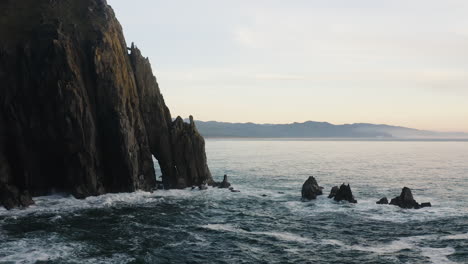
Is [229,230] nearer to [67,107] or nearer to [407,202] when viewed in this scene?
[407,202]

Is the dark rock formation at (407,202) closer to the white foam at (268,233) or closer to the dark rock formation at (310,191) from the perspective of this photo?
the dark rock formation at (310,191)

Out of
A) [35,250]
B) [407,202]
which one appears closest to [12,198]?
[35,250]

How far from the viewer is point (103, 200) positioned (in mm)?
63844

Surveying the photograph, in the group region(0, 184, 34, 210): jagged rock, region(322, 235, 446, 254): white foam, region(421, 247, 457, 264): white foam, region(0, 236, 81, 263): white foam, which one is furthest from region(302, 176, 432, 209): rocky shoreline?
region(0, 184, 34, 210): jagged rock

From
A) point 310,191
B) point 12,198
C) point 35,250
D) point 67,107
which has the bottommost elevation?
point 35,250

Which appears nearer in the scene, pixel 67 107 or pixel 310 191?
pixel 67 107

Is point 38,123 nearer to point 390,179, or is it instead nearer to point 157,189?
point 157,189

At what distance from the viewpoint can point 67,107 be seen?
211 feet

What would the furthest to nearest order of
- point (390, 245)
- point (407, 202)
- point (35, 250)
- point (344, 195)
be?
point (344, 195) < point (407, 202) < point (390, 245) < point (35, 250)

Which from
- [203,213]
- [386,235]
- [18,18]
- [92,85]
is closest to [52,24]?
[18,18]

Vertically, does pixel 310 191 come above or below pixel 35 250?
above

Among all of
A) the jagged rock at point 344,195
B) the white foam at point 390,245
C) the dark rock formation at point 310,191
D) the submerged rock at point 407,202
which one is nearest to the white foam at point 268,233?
the white foam at point 390,245

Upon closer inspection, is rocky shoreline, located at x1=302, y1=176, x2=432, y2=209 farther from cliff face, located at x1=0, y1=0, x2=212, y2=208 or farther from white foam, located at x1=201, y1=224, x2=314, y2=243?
cliff face, located at x1=0, y1=0, x2=212, y2=208

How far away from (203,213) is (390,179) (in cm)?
6275
